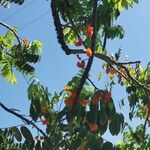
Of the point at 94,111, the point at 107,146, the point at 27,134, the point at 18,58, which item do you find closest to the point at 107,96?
the point at 94,111

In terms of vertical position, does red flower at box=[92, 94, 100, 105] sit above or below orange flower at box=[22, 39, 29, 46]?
below

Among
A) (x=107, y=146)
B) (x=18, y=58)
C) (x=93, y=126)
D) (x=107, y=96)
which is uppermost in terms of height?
(x=18, y=58)

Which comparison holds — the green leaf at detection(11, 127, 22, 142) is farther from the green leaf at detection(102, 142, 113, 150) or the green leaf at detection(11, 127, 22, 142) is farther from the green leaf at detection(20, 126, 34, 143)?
the green leaf at detection(102, 142, 113, 150)

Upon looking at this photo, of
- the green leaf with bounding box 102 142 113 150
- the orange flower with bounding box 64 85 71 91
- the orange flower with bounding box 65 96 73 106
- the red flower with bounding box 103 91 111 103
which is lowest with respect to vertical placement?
the green leaf with bounding box 102 142 113 150

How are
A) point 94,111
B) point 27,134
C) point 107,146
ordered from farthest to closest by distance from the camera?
point 94,111 < point 107,146 < point 27,134

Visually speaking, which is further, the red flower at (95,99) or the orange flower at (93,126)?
the red flower at (95,99)

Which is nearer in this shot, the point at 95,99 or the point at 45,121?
the point at 45,121

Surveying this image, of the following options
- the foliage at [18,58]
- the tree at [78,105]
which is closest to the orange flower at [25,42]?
the foliage at [18,58]

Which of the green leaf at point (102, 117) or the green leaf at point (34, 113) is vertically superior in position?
the green leaf at point (102, 117)

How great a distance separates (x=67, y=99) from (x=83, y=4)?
Result: 57.8 inches

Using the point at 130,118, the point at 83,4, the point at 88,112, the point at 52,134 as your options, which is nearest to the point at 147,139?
the point at 130,118

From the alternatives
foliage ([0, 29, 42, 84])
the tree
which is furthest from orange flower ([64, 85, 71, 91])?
foliage ([0, 29, 42, 84])

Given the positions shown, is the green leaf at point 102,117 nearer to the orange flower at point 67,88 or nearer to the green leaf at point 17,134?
the orange flower at point 67,88

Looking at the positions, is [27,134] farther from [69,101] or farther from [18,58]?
[18,58]
